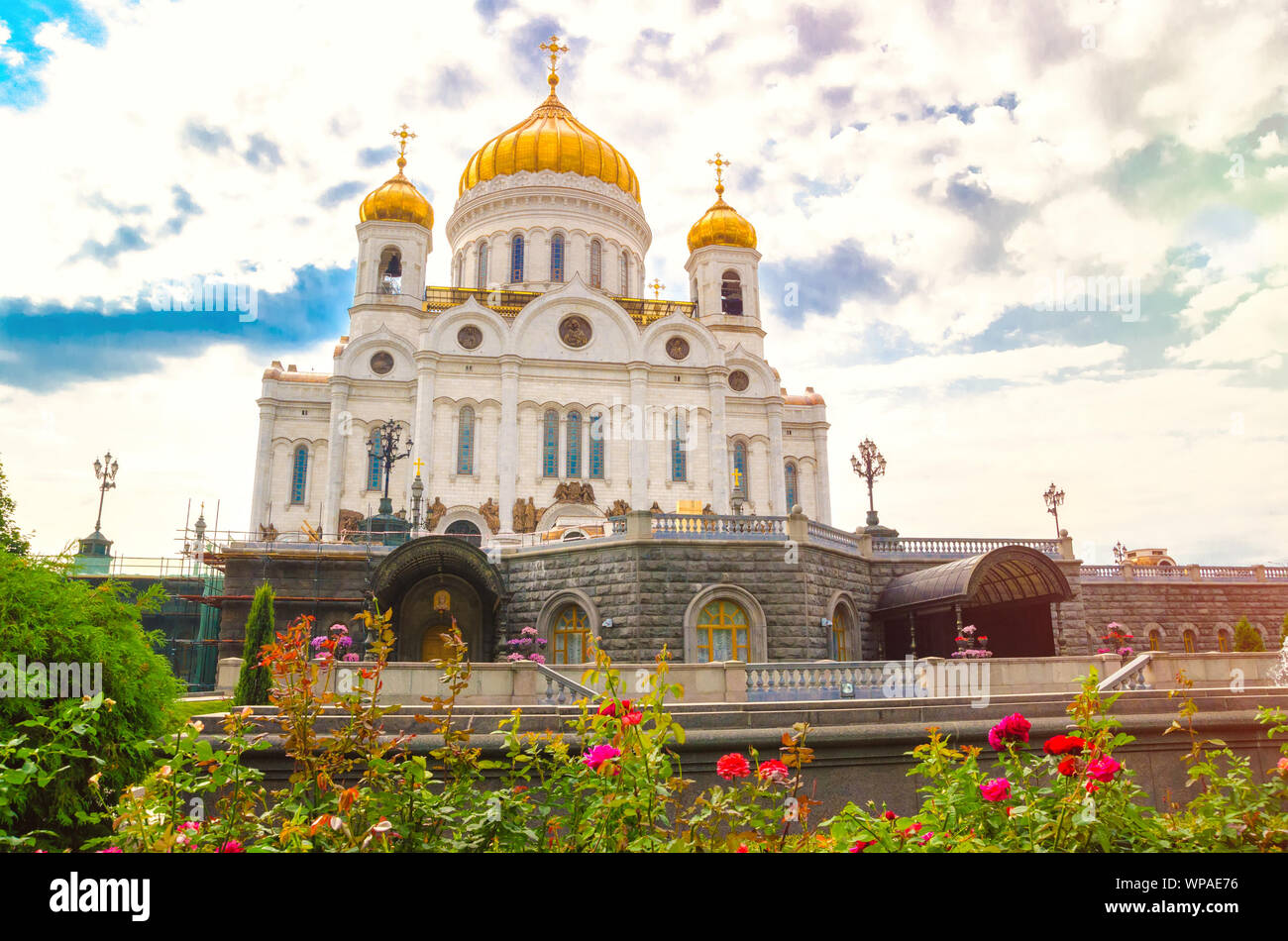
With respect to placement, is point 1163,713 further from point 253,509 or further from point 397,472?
point 253,509

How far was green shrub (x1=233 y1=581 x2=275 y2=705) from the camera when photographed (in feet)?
51.7

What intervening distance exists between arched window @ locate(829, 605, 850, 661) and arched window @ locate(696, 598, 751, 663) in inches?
119

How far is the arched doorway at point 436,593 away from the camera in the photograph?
2328 centimetres

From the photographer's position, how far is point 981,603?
24.8 m

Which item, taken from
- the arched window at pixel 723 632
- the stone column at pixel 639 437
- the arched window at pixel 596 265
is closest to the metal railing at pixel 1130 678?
the arched window at pixel 723 632

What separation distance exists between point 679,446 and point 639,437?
Result: 216 centimetres

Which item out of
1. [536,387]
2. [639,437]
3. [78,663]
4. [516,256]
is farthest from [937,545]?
[516,256]

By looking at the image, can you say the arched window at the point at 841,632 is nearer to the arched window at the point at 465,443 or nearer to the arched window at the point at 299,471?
the arched window at the point at 465,443

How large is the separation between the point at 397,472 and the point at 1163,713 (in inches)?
1219

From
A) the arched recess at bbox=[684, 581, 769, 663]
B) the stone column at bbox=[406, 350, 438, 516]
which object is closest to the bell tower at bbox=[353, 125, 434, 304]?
the stone column at bbox=[406, 350, 438, 516]

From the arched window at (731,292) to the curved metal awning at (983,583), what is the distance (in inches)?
923

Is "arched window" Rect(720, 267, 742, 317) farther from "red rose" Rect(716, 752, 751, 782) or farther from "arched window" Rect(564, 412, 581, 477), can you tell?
"red rose" Rect(716, 752, 751, 782)
